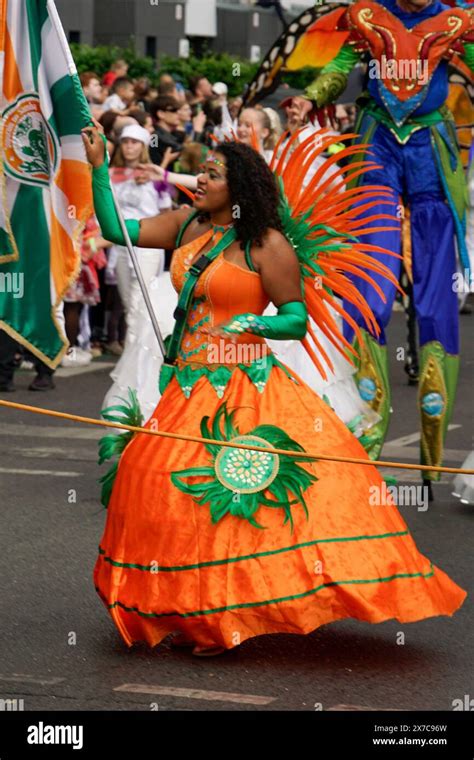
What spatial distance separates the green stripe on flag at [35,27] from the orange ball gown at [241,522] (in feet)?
3.59

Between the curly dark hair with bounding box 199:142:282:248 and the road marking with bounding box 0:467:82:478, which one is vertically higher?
the curly dark hair with bounding box 199:142:282:248

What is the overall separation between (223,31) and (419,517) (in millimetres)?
33587

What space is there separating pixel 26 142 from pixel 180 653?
6.72 feet

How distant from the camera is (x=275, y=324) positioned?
5.75 meters

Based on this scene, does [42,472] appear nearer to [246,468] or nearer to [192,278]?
[192,278]

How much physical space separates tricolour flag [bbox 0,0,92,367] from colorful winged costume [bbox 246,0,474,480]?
2146 millimetres

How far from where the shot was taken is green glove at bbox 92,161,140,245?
6102mm

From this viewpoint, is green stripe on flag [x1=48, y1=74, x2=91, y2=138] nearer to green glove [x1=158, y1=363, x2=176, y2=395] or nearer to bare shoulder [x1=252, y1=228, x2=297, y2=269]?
bare shoulder [x1=252, y1=228, x2=297, y2=269]

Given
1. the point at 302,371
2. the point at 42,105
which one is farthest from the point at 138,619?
the point at 302,371

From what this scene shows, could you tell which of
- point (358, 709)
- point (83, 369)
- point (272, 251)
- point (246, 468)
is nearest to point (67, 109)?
point (272, 251)

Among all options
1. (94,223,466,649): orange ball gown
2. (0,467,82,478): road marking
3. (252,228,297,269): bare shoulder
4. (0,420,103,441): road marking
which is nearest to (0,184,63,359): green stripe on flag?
(94,223,466,649): orange ball gown

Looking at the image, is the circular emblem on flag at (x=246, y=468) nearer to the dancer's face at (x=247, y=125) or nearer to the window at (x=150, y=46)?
the dancer's face at (x=247, y=125)

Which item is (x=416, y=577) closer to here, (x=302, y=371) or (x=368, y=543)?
(x=368, y=543)

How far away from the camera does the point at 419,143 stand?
27.3 ft
